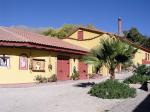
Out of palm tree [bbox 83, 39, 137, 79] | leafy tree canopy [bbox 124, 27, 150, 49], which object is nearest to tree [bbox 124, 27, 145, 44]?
leafy tree canopy [bbox 124, 27, 150, 49]

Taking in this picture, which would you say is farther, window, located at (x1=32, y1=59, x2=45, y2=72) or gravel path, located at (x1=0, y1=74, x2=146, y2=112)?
window, located at (x1=32, y1=59, x2=45, y2=72)

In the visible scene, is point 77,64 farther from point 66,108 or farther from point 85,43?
point 66,108

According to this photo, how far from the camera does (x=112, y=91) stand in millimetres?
16531

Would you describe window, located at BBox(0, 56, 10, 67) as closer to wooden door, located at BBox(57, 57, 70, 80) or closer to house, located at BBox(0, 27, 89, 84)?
house, located at BBox(0, 27, 89, 84)

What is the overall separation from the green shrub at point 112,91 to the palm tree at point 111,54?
2113 mm

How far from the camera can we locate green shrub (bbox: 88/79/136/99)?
53.9 ft

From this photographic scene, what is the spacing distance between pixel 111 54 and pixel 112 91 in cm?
338

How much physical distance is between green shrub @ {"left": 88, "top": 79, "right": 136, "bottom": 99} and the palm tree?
2.11m

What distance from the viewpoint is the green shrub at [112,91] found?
647 inches

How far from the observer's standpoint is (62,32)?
6512 centimetres

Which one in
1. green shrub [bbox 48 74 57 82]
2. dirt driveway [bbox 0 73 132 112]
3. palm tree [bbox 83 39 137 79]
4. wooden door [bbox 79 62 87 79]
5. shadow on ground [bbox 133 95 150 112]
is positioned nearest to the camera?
shadow on ground [bbox 133 95 150 112]

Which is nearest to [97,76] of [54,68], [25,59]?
[54,68]

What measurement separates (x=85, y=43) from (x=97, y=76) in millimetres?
8817

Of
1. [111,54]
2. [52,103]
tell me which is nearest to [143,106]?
[52,103]
